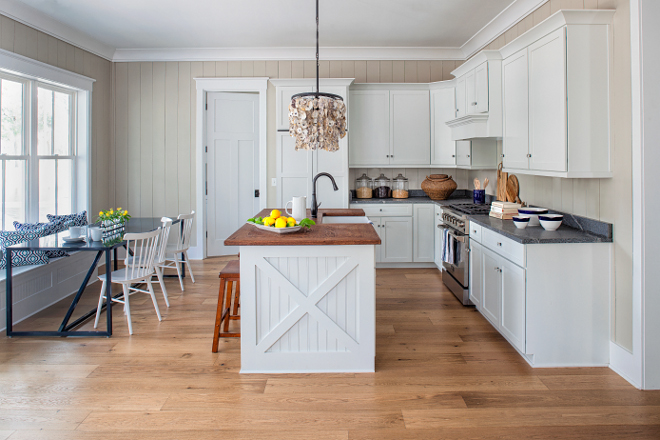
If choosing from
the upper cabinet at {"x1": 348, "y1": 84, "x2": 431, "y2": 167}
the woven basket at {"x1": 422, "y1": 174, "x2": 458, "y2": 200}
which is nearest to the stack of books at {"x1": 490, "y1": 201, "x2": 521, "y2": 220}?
the woven basket at {"x1": 422, "y1": 174, "x2": 458, "y2": 200}

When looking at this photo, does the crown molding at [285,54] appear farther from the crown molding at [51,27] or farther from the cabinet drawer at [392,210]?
the cabinet drawer at [392,210]

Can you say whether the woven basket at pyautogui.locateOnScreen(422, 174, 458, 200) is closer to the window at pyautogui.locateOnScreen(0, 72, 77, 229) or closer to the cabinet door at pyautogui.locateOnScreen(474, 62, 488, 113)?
the cabinet door at pyautogui.locateOnScreen(474, 62, 488, 113)

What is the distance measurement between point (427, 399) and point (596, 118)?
2055 mm

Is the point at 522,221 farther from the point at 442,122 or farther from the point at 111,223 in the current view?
the point at 111,223

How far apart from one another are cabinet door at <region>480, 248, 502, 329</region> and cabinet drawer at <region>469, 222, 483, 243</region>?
17cm

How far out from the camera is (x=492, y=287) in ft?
11.9

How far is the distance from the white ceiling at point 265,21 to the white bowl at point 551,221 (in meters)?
2.30

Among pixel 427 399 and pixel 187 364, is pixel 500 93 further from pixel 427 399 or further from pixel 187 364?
pixel 187 364

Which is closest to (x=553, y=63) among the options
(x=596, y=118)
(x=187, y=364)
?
(x=596, y=118)

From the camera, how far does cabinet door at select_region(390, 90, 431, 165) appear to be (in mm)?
5988

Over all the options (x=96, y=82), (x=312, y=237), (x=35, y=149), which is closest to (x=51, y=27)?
(x=96, y=82)

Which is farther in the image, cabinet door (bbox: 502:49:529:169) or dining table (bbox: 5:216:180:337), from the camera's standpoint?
cabinet door (bbox: 502:49:529:169)

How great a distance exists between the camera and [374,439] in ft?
7.24

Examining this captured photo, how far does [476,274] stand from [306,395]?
2.06m
